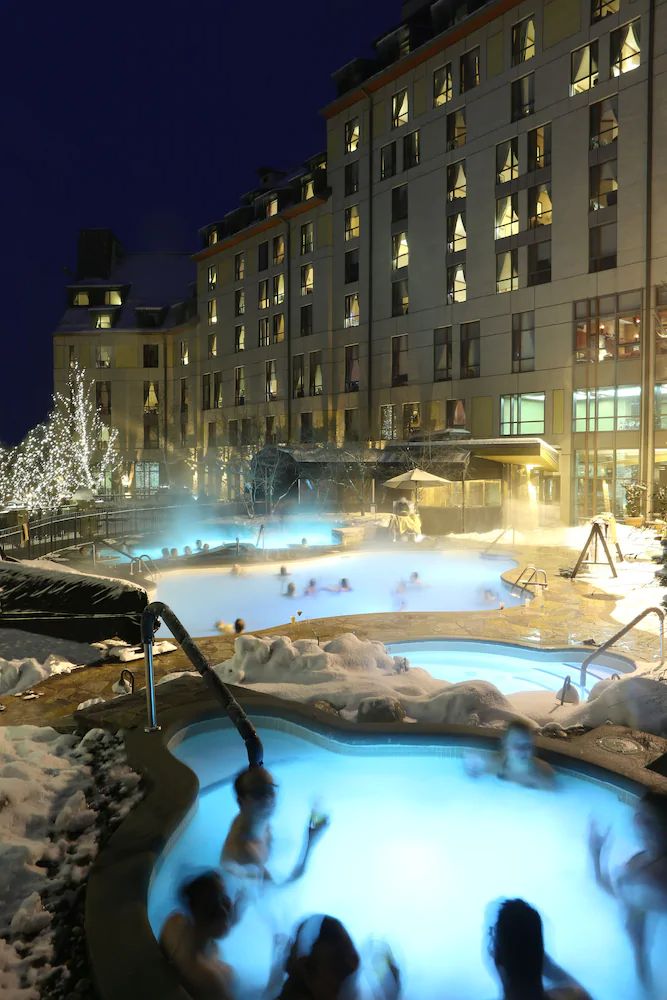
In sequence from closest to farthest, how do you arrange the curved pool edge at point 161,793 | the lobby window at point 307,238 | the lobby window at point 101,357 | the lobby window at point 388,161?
the curved pool edge at point 161,793, the lobby window at point 388,161, the lobby window at point 307,238, the lobby window at point 101,357

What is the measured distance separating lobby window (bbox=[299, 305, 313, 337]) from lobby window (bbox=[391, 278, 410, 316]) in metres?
6.75

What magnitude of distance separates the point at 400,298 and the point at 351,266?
186 inches

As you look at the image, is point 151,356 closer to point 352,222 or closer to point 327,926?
point 352,222

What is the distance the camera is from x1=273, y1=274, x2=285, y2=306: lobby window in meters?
44.6

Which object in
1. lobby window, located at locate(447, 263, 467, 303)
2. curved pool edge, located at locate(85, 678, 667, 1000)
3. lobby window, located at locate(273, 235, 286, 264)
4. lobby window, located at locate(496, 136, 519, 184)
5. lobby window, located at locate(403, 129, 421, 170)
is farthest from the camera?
lobby window, located at locate(273, 235, 286, 264)

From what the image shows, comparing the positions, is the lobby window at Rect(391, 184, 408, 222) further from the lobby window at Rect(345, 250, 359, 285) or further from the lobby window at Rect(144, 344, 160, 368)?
the lobby window at Rect(144, 344, 160, 368)

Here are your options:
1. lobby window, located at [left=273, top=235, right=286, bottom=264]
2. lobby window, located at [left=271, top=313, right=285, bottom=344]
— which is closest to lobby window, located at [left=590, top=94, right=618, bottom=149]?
lobby window, located at [left=273, top=235, right=286, bottom=264]

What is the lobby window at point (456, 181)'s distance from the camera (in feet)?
111

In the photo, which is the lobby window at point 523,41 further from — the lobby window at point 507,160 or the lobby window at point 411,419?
the lobby window at point 411,419

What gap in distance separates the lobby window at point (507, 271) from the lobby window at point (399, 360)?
245 inches

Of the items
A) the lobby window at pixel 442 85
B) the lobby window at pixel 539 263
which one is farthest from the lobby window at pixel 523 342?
the lobby window at pixel 442 85

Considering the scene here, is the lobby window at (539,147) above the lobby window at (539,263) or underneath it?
above

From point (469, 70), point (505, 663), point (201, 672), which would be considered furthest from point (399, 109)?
point (201, 672)

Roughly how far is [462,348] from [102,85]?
86.1 metres
